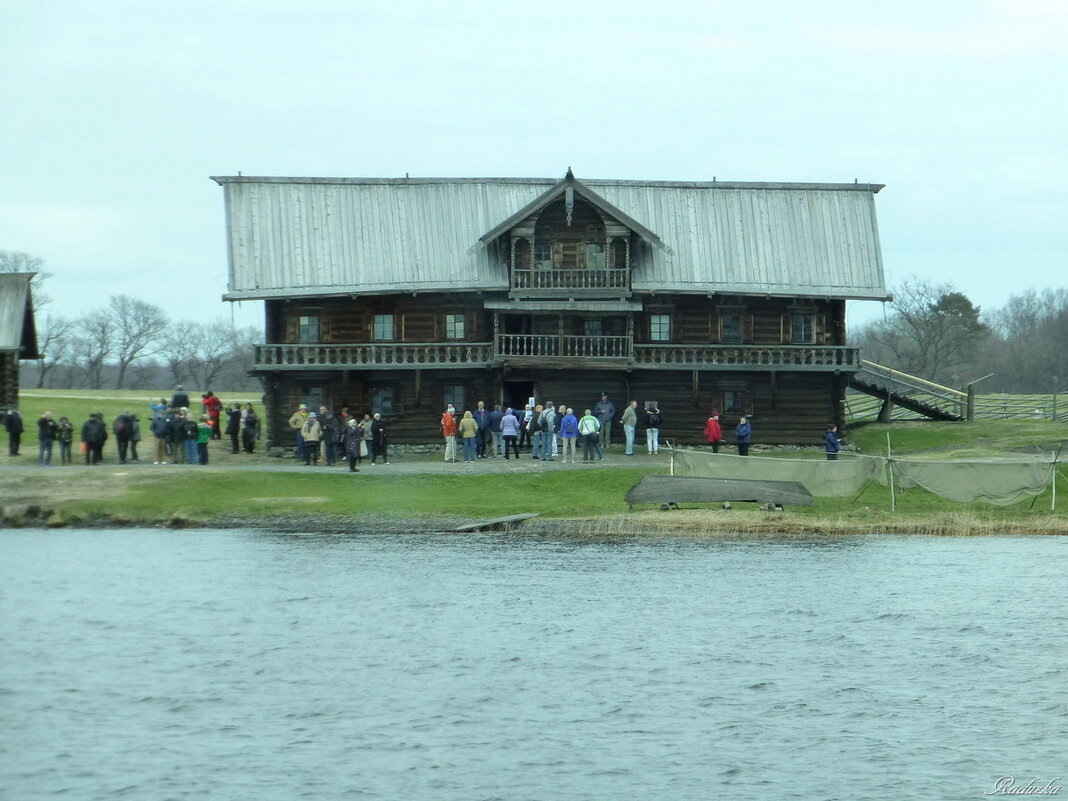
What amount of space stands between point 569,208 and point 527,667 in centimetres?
2959

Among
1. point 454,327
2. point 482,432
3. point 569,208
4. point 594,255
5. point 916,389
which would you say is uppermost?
point 569,208

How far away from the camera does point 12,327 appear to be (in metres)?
57.2

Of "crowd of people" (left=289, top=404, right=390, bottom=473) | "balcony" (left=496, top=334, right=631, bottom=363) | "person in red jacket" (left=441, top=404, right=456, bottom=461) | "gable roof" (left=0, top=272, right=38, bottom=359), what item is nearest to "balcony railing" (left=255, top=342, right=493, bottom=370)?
"balcony" (left=496, top=334, right=631, bottom=363)

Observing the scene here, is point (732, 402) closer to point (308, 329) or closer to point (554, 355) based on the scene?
point (554, 355)

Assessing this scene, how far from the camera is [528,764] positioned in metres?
20.1

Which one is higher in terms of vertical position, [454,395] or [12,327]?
[12,327]

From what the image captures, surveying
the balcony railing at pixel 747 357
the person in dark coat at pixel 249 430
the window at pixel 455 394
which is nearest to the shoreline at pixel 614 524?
the person in dark coat at pixel 249 430

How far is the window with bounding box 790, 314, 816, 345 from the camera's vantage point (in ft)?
180

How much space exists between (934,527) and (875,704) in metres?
15.7

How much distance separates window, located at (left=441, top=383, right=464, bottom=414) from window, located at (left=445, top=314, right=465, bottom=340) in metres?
Result: 1.70

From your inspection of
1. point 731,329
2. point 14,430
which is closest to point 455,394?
point 731,329

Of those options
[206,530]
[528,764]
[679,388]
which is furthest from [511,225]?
[528,764]

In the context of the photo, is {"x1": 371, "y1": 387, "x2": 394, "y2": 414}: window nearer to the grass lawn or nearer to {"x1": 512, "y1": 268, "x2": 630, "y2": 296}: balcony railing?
{"x1": 512, "y1": 268, "x2": 630, "y2": 296}: balcony railing

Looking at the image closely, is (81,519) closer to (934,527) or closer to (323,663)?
(323,663)
